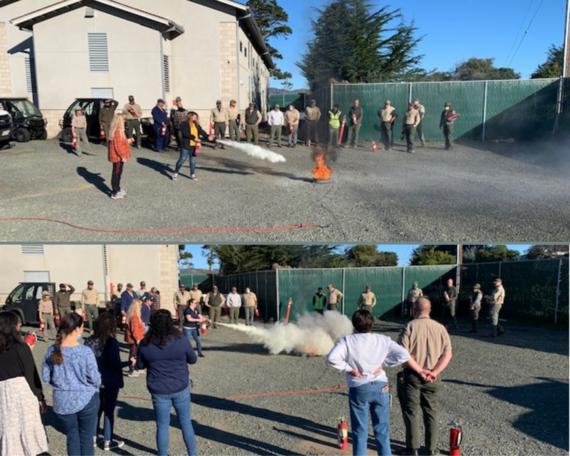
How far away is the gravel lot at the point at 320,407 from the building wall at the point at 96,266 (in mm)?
10431

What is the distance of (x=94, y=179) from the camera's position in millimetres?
12711

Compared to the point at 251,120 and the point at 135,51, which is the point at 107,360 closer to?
the point at 251,120

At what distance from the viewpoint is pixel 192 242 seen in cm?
915

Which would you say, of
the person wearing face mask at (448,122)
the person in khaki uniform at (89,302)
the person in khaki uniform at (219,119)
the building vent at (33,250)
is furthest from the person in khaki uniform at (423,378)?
the building vent at (33,250)

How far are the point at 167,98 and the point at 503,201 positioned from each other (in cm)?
1416

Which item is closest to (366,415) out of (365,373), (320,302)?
(365,373)

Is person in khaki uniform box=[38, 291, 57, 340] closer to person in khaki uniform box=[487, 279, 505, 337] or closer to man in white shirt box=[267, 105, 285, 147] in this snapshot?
man in white shirt box=[267, 105, 285, 147]

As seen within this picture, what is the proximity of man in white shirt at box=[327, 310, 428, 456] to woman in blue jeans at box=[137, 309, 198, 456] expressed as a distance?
1.39 meters

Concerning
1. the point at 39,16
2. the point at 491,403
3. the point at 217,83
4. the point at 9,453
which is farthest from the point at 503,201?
the point at 39,16

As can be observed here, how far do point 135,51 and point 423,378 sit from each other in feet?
60.4

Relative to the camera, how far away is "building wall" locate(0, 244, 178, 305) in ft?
64.6

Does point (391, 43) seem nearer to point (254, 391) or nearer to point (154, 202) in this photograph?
point (154, 202)

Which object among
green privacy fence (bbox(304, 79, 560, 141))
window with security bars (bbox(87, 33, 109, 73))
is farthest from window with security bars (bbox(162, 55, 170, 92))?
green privacy fence (bbox(304, 79, 560, 141))

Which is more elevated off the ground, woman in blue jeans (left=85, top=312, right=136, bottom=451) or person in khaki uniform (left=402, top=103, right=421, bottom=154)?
person in khaki uniform (left=402, top=103, right=421, bottom=154)
